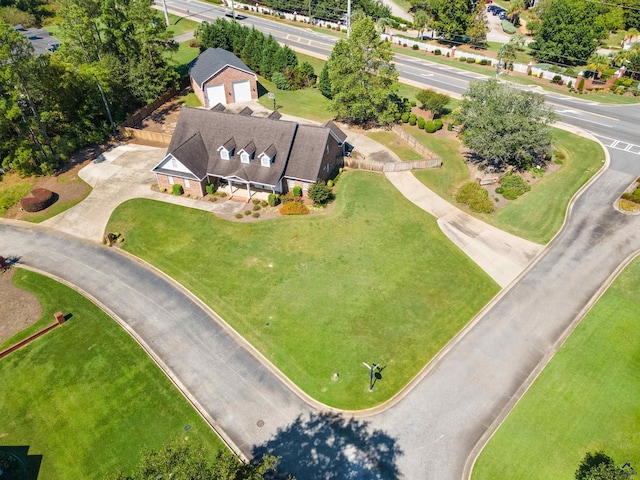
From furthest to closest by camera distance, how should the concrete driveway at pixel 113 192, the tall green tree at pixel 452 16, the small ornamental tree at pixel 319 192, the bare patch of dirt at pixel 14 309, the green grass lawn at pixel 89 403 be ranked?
the tall green tree at pixel 452 16, the small ornamental tree at pixel 319 192, the concrete driveway at pixel 113 192, the bare patch of dirt at pixel 14 309, the green grass lawn at pixel 89 403

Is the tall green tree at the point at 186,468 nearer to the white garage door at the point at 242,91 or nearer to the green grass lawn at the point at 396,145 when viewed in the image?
the green grass lawn at the point at 396,145

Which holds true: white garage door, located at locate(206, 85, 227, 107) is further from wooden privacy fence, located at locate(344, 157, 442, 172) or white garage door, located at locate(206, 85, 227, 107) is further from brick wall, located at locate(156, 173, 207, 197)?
wooden privacy fence, located at locate(344, 157, 442, 172)

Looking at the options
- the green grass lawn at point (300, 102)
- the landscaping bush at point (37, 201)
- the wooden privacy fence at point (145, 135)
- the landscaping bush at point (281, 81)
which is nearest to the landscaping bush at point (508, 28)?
the green grass lawn at point (300, 102)

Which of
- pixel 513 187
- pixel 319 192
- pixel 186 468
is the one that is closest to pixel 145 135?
pixel 319 192

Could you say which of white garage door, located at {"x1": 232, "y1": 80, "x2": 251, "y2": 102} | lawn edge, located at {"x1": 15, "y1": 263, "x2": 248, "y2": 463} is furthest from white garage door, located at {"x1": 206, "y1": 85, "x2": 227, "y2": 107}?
lawn edge, located at {"x1": 15, "y1": 263, "x2": 248, "y2": 463}

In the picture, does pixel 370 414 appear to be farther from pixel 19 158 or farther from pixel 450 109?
pixel 450 109

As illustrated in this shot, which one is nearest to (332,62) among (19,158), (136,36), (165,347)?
(136,36)

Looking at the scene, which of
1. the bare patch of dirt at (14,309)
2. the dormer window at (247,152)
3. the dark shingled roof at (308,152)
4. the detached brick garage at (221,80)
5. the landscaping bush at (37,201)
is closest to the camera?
the bare patch of dirt at (14,309)

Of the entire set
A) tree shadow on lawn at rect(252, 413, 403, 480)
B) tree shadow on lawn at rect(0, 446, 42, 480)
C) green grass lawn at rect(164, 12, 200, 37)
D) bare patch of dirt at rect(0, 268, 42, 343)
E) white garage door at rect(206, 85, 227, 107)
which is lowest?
tree shadow on lawn at rect(0, 446, 42, 480)
